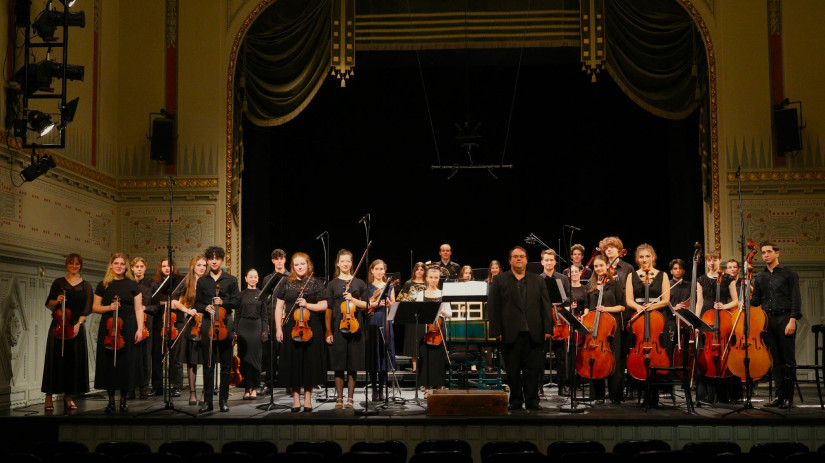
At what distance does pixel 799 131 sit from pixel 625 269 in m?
4.32

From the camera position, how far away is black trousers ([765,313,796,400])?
327 inches

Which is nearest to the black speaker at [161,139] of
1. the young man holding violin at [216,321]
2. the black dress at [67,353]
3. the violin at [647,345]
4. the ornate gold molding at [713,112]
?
the black dress at [67,353]

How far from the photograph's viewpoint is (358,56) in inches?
525

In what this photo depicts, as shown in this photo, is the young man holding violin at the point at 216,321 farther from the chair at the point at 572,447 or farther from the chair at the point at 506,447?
the chair at the point at 572,447

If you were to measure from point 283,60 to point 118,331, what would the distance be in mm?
5530

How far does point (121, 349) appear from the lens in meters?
8.55

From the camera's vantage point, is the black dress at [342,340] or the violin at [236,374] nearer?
the black dress at [342,340]

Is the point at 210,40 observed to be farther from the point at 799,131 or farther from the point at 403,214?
the point at 799,131

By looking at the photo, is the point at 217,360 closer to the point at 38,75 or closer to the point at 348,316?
the point at 348,316

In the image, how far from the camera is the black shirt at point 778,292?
333 inches

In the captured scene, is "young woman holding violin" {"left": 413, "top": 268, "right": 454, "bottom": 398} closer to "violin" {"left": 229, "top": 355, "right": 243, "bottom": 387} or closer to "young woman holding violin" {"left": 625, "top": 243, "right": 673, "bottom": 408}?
"young woman holding violin" {"left": 625, "top": 243, "right": 673, "bottom": 408}

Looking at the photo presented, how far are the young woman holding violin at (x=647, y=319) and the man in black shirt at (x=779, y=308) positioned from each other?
1039 millimetres

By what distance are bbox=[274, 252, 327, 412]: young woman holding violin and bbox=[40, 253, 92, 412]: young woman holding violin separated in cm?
209

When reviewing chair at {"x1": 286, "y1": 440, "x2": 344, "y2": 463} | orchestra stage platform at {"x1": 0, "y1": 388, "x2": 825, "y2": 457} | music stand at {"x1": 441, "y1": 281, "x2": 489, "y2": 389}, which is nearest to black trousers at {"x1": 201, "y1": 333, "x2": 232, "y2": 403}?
orchestra stage platform at {"x1": 0, "y1": 388, "x2": 825, "y2": 457}
